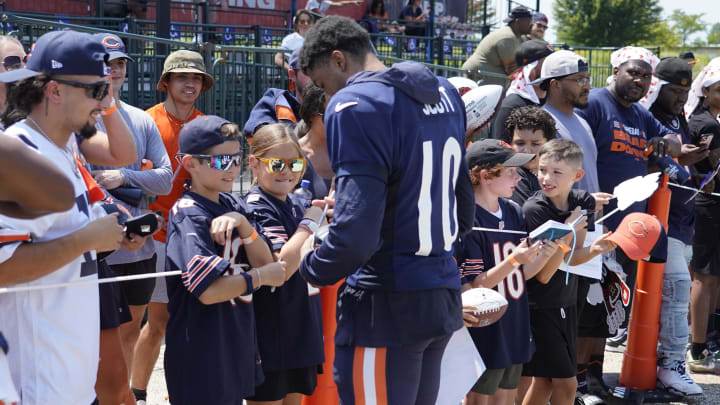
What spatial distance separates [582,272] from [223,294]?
2.28m

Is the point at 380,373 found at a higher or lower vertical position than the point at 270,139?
lower

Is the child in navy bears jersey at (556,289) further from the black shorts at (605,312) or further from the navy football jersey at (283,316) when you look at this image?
the navy football jersey at (283,316)

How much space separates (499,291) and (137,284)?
2.02 metres

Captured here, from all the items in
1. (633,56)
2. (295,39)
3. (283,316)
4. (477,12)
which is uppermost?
(477,12)

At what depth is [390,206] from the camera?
287 centimetres

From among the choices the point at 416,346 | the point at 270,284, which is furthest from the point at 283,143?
the point at 416,346

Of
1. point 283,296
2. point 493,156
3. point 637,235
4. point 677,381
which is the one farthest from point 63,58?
point 677,381

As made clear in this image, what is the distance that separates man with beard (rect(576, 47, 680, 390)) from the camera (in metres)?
5.60

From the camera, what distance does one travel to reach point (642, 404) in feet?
18.1

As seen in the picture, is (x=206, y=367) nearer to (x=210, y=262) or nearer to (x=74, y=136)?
(x=210, y=262)

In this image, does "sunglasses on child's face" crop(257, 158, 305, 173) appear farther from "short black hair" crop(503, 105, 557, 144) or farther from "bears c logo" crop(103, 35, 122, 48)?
"short black hair" crop(503, 105, 557, 144)

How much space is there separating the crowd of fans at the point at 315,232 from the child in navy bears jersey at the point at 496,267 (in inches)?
0.4

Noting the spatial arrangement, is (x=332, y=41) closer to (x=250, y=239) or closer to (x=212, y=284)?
(x=250, y=239)

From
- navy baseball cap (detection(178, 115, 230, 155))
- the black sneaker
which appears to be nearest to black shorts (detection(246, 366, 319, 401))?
navy baseball cap (detection(178, 115, 230, 155))
